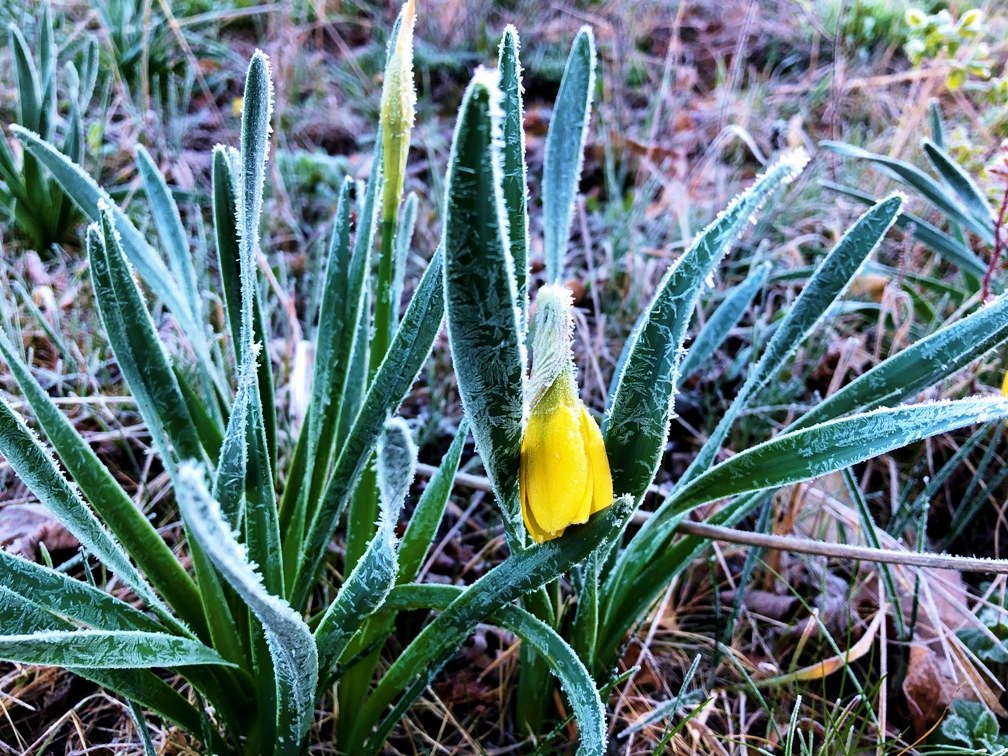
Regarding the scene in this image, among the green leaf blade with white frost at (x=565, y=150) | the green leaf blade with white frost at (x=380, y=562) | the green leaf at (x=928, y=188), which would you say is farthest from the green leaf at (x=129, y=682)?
the green leaf at (x=928, y=188)

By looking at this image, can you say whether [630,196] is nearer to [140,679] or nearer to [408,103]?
[408,103]

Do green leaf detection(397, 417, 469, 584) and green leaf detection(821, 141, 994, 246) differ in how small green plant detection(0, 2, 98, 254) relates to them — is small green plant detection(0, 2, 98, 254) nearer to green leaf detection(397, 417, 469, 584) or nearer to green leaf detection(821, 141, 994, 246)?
green leaf detection(397, 417, 469, 584)

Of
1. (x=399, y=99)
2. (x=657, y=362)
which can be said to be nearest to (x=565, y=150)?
(x=399, y=99)

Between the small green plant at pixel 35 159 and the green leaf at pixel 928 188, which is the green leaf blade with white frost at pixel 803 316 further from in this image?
the small green plant at pixel 35 159

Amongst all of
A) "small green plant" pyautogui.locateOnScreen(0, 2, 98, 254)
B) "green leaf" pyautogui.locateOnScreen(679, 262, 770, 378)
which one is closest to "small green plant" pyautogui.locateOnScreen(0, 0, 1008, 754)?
"green leaf" pyautogui.locateOnScreen(679, 262, 770, 378)

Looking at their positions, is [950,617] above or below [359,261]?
below

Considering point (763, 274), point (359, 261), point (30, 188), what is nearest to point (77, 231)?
point (30, 188)

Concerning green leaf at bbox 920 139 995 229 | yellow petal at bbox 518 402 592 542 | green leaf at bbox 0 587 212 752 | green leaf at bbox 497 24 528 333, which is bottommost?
green leaf at bbox 0 587 212 752
